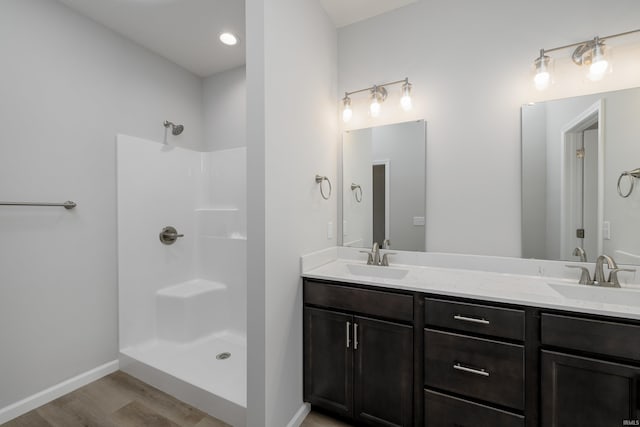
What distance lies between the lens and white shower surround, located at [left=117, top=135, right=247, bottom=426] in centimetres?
205

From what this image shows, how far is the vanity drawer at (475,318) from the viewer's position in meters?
1.19

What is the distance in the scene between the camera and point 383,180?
204cm

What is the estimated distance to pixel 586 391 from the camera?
1.07m

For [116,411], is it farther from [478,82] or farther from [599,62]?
[599,62]

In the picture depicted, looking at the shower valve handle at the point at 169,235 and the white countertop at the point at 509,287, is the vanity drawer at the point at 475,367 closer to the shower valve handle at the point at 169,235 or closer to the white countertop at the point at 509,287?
the white countertop at the point at 509,287

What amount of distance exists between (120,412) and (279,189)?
173 cm

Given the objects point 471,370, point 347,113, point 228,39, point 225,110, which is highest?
point 228,39

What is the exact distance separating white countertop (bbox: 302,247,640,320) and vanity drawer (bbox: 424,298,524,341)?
2.0 inches

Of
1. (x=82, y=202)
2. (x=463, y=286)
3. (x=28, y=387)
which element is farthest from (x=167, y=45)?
(x=463, y=286)

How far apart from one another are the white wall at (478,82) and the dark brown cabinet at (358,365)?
77 cm

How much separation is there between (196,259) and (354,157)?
1883mm

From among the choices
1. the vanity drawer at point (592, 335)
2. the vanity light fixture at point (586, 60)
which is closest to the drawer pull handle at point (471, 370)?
the vanity drawer at point (592, 335)

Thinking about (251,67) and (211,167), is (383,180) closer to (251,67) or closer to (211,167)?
(251,67)

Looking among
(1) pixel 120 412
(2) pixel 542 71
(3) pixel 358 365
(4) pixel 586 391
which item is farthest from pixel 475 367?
(1) pixel 120 412
